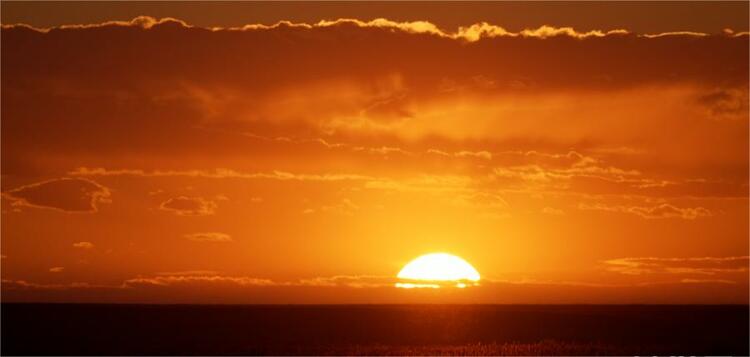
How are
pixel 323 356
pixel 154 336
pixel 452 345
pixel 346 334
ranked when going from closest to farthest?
pixel 323 356 → pixel 452 345 → pixel 154 336 → pixel 346 334

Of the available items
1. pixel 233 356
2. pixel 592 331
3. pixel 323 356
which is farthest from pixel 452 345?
pixel 592 331

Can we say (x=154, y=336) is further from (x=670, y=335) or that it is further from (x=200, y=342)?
(x=670, y=335)

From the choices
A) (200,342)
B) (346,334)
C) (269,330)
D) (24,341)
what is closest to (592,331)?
(346,334)

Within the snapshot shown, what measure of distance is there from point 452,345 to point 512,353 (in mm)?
4776

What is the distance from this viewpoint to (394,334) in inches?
2356

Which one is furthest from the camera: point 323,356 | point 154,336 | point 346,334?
point 346,334

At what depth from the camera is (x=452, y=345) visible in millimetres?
50375

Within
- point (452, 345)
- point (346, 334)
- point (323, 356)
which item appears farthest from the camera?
point (346, 334)

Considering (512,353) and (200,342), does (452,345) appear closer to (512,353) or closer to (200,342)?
(512,353)

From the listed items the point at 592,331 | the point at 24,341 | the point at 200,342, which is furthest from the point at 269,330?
the point at 592,331

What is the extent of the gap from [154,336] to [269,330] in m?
8.70

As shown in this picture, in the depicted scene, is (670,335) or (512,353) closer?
(512,353)

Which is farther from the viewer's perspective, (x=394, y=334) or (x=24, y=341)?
(x=394, y=334)

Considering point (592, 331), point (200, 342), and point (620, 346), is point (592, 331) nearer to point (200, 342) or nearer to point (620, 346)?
point (620, 346)
